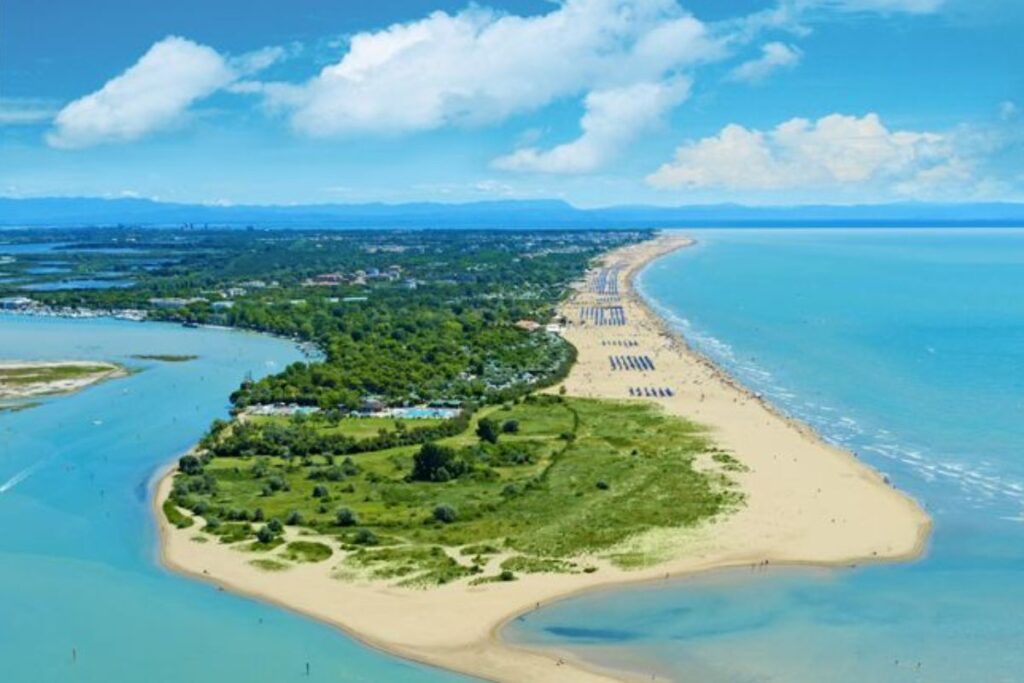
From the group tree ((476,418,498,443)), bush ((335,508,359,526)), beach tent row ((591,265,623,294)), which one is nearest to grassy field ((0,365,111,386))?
tree ((476,418,498,443))

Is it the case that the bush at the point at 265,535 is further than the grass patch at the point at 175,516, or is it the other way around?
the grass patch at the point at 175,516

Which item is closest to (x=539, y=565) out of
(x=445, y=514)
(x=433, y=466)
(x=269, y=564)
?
(x=445, y=514)

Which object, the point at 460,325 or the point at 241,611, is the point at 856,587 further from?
the point at 460,325

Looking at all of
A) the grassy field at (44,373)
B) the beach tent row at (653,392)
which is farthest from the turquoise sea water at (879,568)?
the grassy field at (44,373)

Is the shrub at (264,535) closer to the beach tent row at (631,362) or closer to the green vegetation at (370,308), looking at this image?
the green vegetation at (370,308)

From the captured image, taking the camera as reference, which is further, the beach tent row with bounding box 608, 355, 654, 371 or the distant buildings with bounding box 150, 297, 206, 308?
the distant buildings with bounding box 150, 297, 206, 308

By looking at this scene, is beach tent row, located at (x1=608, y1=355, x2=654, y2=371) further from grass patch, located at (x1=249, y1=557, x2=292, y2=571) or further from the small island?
grass patch, located at (x1=249, y1=557, x2=292, y2=571)

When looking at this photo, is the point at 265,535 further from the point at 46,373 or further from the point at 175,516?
the point at 46,373
